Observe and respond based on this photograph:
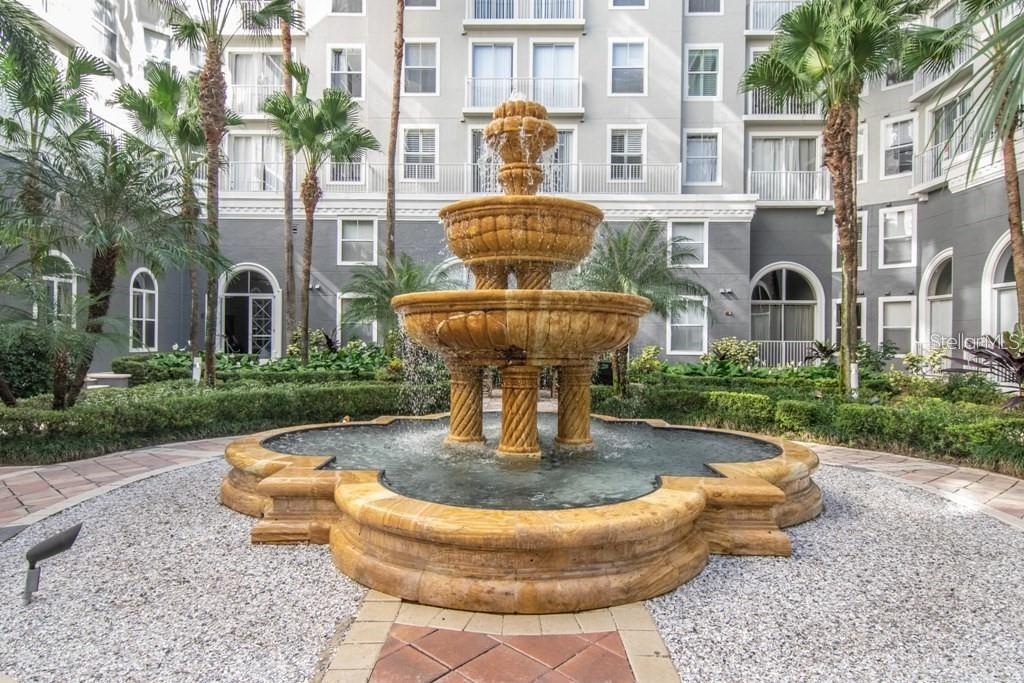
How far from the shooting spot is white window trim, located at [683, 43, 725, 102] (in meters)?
19.7

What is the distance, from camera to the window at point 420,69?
19875 mm

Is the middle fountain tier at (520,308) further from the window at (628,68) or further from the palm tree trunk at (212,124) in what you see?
the window at (628,68)

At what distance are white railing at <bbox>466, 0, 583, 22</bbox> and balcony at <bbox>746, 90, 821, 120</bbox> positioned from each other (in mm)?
6732

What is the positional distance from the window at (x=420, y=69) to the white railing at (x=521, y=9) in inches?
69.3

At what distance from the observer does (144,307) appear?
18.3m

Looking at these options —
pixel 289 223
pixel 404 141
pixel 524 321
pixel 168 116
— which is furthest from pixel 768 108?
pixel 524 321

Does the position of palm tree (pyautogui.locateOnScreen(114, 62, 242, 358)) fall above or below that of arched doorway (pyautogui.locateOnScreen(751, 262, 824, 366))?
above

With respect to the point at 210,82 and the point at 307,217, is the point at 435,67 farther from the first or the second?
the point at 210,82

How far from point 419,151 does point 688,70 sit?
9.48 m

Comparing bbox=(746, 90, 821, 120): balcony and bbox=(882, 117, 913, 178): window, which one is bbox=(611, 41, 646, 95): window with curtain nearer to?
bbox=(746, 90, 821, 120): balcony

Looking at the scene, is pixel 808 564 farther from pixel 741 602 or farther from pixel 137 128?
pixel 137 128

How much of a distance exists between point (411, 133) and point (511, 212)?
52.0 feet

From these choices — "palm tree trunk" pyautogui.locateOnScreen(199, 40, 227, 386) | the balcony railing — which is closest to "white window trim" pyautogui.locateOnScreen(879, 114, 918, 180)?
the balcony railing

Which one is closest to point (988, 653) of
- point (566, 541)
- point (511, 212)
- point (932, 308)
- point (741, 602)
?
point (741, 602)
